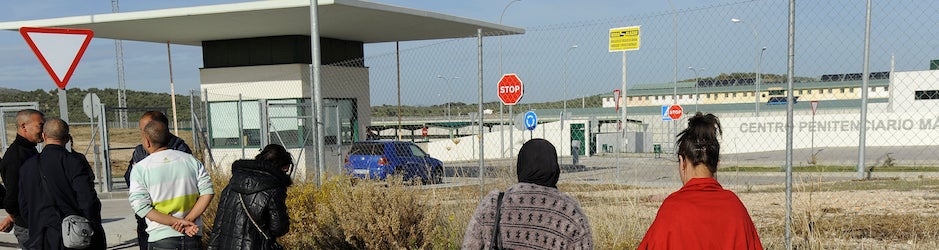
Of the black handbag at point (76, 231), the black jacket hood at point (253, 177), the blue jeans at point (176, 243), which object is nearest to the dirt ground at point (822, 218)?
the black jacket hood at point (253, 177)

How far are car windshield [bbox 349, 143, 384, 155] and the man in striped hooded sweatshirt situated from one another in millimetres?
10594

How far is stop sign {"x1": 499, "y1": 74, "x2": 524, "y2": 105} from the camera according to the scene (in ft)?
30.0

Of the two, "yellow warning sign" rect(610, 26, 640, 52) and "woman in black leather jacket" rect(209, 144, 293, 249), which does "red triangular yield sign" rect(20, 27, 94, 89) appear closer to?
"woman in black leather jacket" rect(209, 144, 293, 249)

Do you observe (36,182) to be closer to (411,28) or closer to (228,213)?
(228,213)

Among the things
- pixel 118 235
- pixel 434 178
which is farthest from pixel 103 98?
pixel 434 178

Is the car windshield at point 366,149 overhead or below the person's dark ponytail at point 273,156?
below

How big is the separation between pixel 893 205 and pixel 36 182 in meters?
9.75

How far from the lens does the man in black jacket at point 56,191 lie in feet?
15.8

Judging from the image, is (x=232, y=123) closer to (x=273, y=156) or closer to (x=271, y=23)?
(x=271, y=23)

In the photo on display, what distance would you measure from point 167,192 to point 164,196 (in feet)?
0.10

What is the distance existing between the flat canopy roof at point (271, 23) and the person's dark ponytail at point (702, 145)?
10890 mm

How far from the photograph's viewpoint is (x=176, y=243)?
15.2 ft

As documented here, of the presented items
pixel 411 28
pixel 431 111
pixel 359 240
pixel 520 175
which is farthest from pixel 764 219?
pixel 411 28

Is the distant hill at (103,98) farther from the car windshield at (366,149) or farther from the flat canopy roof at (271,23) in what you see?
the car windshield at (366,149)
